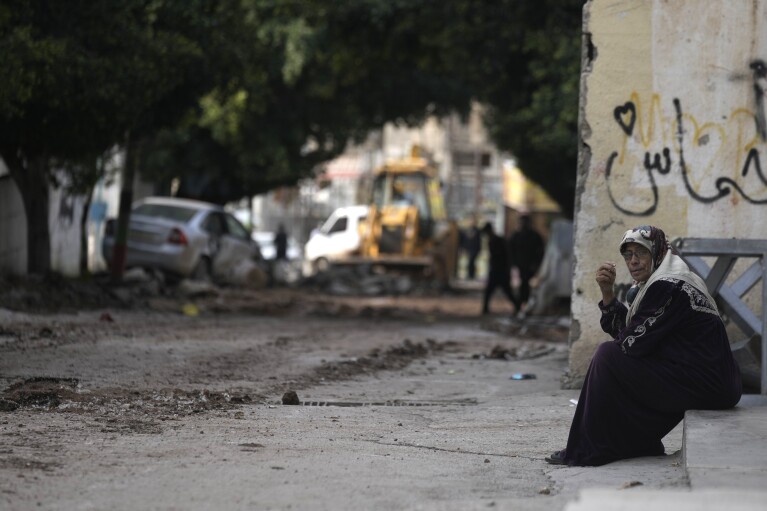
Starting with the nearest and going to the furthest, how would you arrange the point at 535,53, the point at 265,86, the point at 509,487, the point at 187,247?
1. the point at 509,487
2. the point at 535,53
3. the point at 187,247
4. the point at 265,86

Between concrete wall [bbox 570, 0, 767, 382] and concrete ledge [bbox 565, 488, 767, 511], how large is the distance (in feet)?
17.6

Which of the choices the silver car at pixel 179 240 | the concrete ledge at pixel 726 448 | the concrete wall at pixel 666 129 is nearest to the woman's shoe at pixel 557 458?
the concrete ledge at pixel 726 448

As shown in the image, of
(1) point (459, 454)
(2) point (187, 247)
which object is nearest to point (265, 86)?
(2) point (187, 247)

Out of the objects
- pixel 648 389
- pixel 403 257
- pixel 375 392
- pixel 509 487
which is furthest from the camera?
pixel 403 257

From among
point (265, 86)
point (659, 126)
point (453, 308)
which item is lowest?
point (453, 308)

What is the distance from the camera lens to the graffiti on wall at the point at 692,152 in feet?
33.3

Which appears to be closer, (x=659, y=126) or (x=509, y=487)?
(x=509, y=487)

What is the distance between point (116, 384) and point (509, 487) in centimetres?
418

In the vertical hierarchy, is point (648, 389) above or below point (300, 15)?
below

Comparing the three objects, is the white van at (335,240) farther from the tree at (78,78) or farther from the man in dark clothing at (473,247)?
the tree at (78,78)

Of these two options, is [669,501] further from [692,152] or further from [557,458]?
[692,152]

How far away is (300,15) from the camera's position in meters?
24.2

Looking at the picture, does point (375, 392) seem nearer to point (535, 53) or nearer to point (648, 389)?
point (648, 389)

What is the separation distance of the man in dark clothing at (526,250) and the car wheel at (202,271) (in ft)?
19.5
